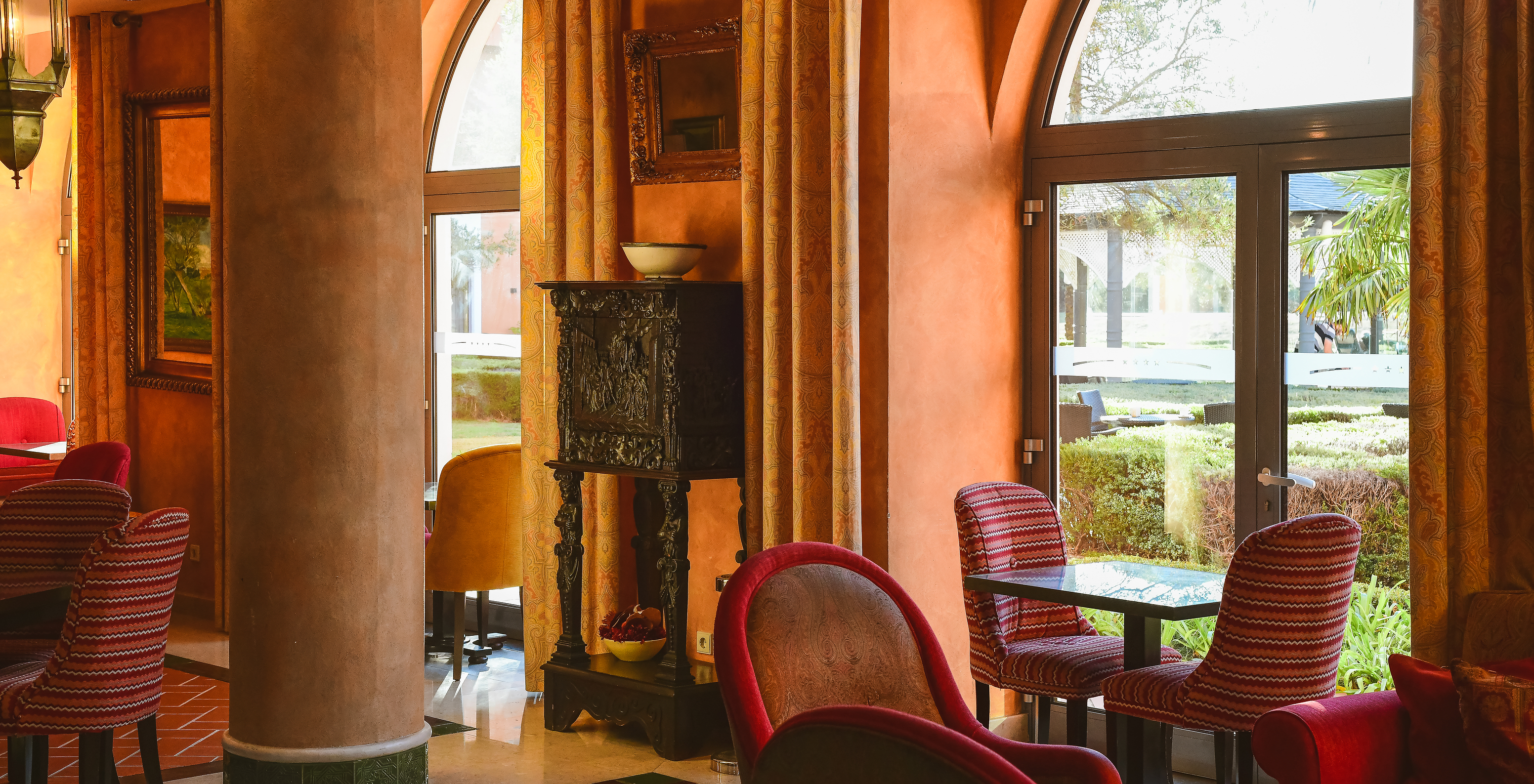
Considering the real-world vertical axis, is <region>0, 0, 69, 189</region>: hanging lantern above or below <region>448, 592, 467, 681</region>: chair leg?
above

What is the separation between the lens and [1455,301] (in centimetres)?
394

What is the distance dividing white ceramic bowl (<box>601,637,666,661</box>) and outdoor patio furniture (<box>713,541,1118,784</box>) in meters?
2.39

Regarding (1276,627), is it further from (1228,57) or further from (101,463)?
(101,463)

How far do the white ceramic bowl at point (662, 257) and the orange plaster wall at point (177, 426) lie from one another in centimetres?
353

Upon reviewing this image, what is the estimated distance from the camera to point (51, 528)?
490cm

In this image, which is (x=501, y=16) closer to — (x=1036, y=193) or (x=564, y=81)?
(x=564, y=81)

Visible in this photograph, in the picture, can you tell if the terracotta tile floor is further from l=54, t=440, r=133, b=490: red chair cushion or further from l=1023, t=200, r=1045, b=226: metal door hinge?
l=1023, t=200, r=1045, b=226: metal door hinge

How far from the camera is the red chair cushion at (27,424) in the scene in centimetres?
915

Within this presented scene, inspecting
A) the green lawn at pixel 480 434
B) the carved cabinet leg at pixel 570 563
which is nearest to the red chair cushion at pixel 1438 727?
the carved cabinet leg at pixel 570 563

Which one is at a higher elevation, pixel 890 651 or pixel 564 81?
pixel 564 81

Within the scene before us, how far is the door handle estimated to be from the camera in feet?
16.1

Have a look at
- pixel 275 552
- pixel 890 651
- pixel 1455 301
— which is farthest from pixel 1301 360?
pixel 275 552

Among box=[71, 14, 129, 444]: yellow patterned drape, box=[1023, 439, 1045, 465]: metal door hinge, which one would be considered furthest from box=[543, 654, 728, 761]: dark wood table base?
box=[71, 14, 129, 444]: yellow patterned drape

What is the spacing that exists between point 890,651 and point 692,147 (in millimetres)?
3073
